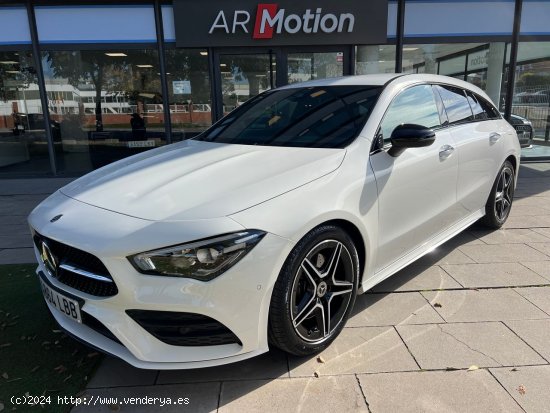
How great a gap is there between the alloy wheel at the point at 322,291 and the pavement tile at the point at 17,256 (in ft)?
→ 10.3

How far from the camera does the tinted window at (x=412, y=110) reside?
123 inches

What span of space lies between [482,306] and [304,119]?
6.28 ft

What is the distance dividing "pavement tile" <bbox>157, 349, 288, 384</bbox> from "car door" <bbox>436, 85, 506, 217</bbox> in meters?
2.24

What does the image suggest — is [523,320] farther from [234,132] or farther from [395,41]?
[395,41]

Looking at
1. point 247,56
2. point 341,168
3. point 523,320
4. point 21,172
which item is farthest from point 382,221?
point 21,172

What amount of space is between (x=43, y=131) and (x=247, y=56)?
4448 millimetres

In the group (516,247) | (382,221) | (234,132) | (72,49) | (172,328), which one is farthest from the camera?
(72,49)

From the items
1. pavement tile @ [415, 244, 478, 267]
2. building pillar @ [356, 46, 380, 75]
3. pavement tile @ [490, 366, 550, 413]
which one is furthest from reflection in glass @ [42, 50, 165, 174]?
pavement tile @ [490, 366, 550, 413]

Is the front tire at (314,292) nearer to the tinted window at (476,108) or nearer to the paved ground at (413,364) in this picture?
the paved ground at (413,364)

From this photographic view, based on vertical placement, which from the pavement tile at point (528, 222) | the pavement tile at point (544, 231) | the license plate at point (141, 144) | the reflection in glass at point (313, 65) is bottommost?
the pavement tile at point (528, 222)

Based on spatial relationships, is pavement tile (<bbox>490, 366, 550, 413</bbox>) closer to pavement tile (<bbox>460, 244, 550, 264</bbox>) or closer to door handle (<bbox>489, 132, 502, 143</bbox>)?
pavement tile (<bbox>460, 244, 550, 264</bbox>)

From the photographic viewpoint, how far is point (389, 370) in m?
2.51

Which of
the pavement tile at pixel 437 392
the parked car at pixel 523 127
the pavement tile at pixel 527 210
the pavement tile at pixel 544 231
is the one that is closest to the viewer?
the pavement tile at pixel 437 392

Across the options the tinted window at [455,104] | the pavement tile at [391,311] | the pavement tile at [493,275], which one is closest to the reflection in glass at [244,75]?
the tinted window at [455,104]
